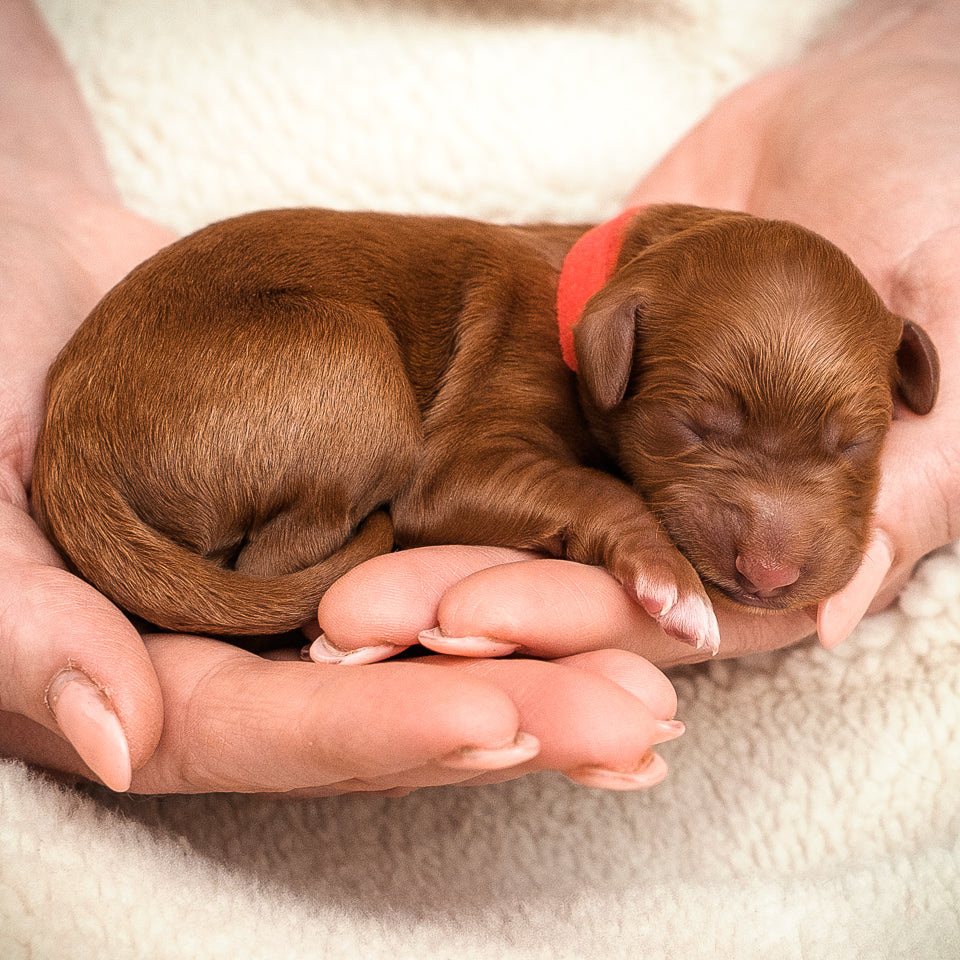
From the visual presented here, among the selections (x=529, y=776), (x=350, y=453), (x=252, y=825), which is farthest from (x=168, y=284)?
(x=529, y=776)

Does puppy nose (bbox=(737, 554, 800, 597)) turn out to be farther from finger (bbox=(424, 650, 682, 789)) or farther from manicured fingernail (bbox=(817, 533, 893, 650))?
finger (bbox=(424, 650, 682, 789))

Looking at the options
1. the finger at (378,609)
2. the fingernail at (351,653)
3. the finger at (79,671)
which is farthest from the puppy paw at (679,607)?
the finger at (79,671)

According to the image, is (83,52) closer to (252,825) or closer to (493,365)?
(493,365)

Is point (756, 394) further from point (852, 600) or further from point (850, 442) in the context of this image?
point (852, 600)

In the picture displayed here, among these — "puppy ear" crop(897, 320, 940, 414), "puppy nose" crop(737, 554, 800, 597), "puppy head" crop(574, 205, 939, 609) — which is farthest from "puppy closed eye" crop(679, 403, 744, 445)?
"puppy ear" crop(897, 320, 940, 414)

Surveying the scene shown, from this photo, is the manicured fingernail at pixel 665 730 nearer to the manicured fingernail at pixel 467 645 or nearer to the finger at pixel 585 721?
the finger at pixel 585 721

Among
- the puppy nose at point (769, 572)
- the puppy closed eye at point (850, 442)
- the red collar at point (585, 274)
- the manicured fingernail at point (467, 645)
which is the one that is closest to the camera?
the manicured fingernail at point (467, 645)
